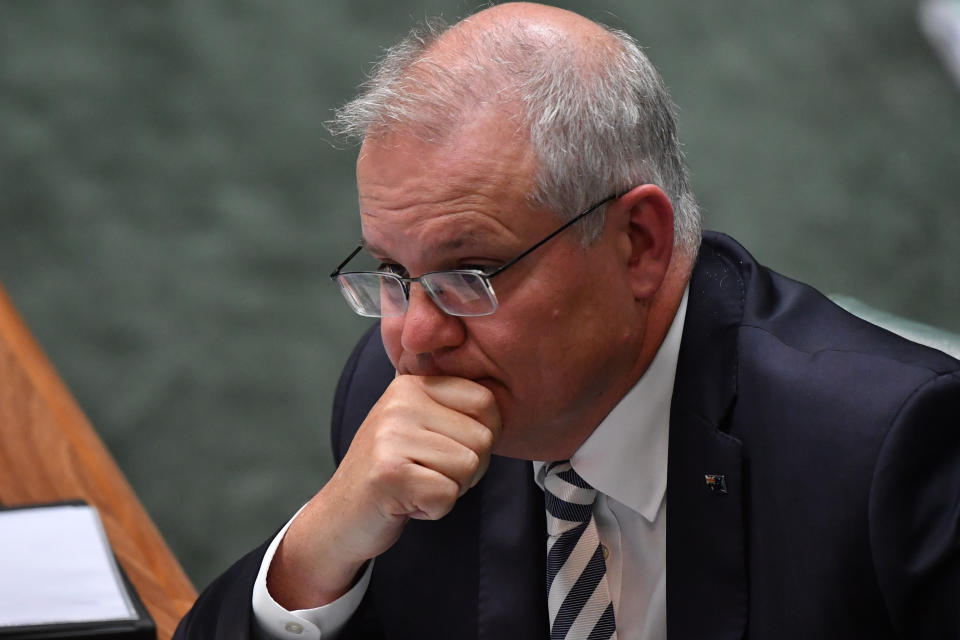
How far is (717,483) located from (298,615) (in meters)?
0.63

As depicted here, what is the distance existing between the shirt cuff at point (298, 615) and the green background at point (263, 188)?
6.65ft

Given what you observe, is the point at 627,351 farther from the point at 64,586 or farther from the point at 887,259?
the point at 887,259

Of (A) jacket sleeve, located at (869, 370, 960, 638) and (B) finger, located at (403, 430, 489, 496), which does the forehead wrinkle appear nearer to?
(B) finger, located at (403, 430, 489, 496)

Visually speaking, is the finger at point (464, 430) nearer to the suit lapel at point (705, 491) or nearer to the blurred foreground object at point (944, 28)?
the suit lapel at point (705, 491)

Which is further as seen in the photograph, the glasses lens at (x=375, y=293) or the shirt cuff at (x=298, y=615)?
the shirt cuff at (x=298, y=615)

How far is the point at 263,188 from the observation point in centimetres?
444

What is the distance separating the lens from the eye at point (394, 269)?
5.65 feet

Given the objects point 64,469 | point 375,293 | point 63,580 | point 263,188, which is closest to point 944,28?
point 263,188

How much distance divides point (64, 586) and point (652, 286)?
0.95 m

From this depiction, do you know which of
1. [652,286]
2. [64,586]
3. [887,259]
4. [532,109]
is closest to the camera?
[532,109]

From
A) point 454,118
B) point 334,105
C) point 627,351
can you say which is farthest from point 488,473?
point 334,105

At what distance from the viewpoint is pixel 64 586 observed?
189cm

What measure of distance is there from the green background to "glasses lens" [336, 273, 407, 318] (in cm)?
221

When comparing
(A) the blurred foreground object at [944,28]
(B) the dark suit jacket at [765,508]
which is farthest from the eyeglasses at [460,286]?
(A) the blurred foreground object at [944,28]
